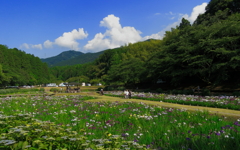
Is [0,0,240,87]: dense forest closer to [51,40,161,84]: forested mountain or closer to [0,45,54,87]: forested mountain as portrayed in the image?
[51,40,161,84]: forested mountain

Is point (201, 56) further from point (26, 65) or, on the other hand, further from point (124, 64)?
point (26, 65)

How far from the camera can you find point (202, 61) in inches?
797

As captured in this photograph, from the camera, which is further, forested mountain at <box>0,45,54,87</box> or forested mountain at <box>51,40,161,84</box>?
forested mountain at <box>0,45,54,87</box>

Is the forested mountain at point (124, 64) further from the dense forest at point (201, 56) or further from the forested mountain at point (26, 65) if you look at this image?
the forested mountain at point (26, 65)

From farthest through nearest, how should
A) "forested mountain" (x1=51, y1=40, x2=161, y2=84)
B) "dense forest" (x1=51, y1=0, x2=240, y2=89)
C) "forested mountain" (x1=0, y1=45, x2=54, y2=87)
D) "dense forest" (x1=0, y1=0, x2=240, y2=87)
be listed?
"forested mountain" (x1=0, y1=45, x2=54, y2=87)
"forested mountain" (x1=51, y1=40, x2=161, y2=84)
"dense forest" (x1=0, y1=0, x2=240, y2=87)
"dense forest" (x1=51, y1=0, x2=240, y2=89)

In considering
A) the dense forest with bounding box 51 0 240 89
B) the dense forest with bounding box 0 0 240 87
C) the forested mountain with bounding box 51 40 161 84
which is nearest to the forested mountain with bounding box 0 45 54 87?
the dense forest with bounding box 0 0 240 87

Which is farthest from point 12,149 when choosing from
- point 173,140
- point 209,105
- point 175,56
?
point 175,56

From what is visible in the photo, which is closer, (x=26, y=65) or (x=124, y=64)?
(x=124, y=64)

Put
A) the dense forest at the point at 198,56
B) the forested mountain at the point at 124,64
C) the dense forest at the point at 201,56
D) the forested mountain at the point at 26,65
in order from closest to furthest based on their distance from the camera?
the dense forest at the point at 201,56, the dense forest at the point at 198,56, the forested mountain at the point at 124,64, the forested mountain at the point at 26,65

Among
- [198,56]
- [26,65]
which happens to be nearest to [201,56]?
[198,56]

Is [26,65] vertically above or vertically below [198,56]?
above

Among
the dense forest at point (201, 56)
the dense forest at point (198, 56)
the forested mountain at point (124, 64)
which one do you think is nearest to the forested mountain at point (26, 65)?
the dense forest at point (198, 56)

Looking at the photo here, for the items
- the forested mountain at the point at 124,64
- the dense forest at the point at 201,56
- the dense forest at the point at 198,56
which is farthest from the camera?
the forested mountain at the point at 124,64

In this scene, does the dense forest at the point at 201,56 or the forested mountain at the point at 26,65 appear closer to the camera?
the dense forest at the point at 201,56
